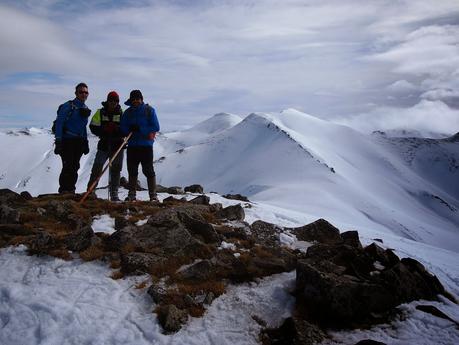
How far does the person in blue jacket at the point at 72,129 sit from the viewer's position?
1446 cm

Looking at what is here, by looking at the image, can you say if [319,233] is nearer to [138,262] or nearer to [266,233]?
[266,233]

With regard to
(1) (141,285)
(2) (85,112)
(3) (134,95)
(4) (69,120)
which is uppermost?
(3) (134,95)

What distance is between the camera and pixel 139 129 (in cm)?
1452

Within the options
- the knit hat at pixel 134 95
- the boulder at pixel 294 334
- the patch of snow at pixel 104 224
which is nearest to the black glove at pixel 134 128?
the knit hat at pixel 134 95

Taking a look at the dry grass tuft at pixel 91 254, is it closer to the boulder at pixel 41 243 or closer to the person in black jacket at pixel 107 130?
the boulder at pixel 41 243

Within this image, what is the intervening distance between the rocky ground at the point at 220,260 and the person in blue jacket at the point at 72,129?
2.11 meters

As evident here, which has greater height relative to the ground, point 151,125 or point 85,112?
point 85,112

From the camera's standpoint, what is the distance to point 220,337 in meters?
7.57

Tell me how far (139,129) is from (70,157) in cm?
305

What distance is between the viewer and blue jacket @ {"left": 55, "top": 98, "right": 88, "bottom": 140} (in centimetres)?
1442

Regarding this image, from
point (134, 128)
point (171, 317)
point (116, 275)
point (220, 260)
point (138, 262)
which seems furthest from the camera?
point (134, 128)

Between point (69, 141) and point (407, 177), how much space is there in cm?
19628

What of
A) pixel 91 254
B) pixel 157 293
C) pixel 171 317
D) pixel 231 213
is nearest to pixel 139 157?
pixel 231 213

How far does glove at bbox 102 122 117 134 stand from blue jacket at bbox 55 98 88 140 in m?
0.82
